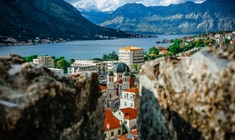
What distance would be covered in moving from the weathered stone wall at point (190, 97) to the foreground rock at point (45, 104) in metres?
0.93

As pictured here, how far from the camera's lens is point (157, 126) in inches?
234

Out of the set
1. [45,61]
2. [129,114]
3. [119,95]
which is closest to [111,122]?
[129,114]

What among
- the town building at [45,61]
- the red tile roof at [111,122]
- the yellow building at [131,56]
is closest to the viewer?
the red tile roof at [111,122]

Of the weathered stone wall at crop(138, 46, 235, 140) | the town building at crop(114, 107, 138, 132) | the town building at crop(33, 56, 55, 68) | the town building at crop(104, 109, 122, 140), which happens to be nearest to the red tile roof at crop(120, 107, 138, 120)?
the town building at crop(114, 107, 138, 132)

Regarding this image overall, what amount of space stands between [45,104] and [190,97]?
2121mm

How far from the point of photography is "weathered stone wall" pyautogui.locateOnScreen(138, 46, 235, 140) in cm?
442

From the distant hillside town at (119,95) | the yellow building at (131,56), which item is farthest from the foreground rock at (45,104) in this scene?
the yellow building at (131,56)

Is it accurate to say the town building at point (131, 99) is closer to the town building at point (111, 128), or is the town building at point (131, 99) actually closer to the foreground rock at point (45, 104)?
the town building at point (111, 128)

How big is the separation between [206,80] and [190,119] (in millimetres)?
793

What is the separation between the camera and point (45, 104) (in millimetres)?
4816

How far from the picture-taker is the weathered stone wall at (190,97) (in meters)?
4.42

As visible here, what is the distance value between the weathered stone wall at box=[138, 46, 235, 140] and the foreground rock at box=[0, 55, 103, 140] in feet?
3.05

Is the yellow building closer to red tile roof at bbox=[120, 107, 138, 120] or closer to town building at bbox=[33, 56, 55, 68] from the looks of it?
town building at bbox=[33, 56, 55, 68]

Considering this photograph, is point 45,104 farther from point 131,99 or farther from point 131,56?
point 131,56
